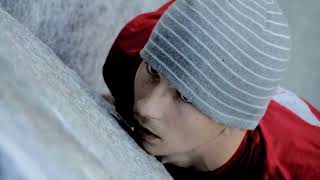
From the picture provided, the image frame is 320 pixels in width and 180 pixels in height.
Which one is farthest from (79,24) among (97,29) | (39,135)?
(39,135)

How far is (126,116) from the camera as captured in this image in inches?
37.4

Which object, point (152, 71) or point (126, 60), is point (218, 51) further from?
point (126, 60)

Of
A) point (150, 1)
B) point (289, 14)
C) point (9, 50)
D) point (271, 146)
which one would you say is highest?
point (9, 50)

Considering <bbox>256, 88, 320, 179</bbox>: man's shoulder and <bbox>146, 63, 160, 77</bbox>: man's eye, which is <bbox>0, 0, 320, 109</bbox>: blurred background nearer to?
<bbox>146, 63, 160, 77</bbox>: man's eye

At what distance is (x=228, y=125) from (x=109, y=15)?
0.62 m

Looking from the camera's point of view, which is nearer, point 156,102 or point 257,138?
point 156,102

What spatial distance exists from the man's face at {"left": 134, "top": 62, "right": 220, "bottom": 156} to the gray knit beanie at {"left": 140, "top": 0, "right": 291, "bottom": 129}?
2cm

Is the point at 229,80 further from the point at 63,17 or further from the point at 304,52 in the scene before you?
the point at 304,52

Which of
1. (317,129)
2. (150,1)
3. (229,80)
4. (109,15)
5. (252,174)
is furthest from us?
(150,1)

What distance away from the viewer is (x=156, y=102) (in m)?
0.74

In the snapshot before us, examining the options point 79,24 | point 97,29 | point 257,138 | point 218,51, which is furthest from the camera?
point 97,29

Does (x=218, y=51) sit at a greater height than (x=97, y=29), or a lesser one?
greater

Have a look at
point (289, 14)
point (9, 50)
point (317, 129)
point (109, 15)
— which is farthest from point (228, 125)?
point (289, 14)

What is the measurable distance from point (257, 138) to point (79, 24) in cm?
47
